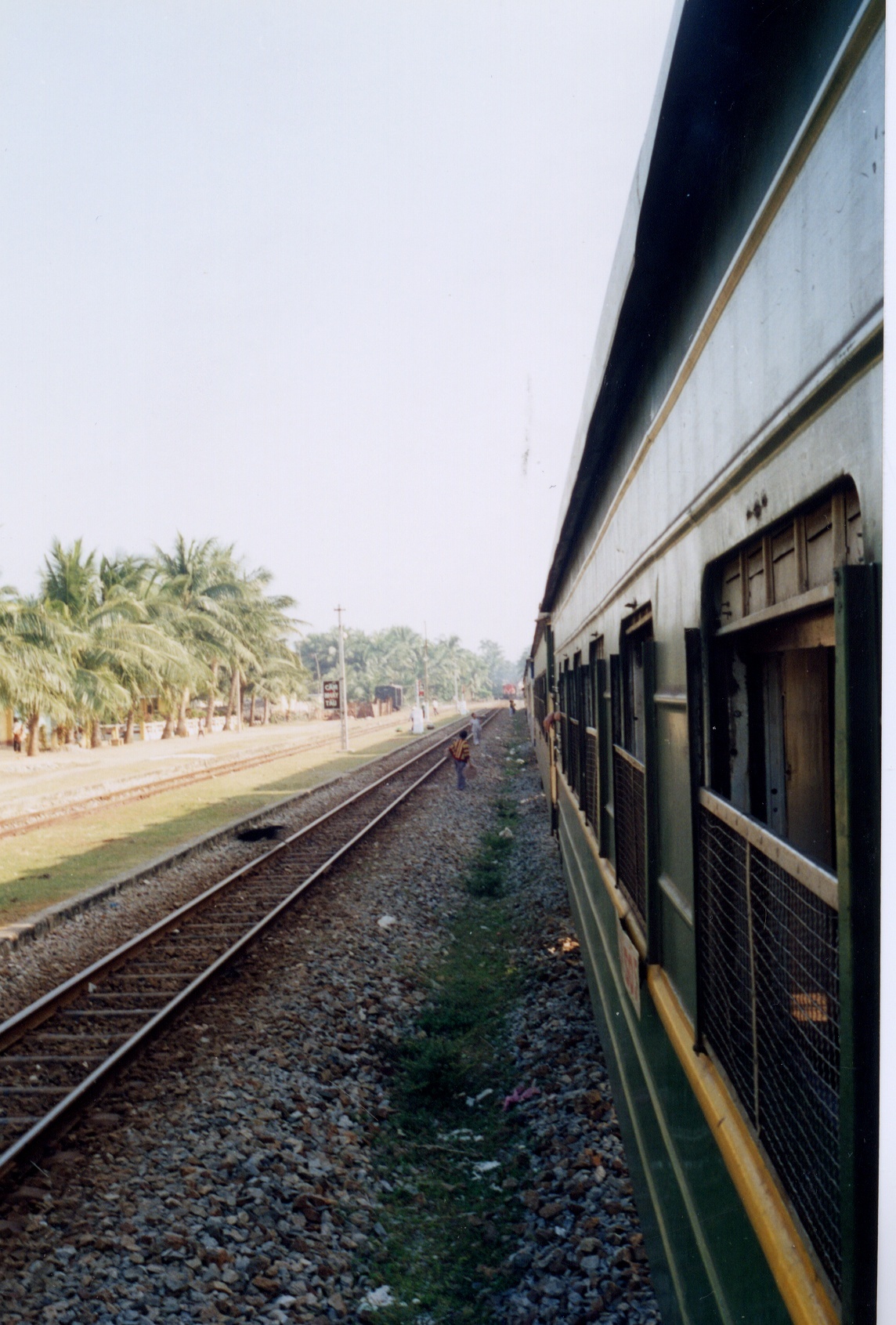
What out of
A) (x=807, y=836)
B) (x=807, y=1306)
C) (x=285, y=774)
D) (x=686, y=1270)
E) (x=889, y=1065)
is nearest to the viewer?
(x=889, y=1065)

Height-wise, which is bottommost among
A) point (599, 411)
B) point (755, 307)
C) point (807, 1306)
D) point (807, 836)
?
point (807, 1306)

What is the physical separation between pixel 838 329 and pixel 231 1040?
6.13m

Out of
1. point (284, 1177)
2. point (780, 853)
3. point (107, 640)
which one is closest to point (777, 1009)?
point (780, 853)

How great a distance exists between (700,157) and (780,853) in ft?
5.79

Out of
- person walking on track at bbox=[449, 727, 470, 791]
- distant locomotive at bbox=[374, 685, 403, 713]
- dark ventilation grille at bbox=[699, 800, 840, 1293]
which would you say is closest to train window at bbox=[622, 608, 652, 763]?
dark ventilation grille at bbox=[699, 800, 840, 1293]

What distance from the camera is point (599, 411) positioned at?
4035mm

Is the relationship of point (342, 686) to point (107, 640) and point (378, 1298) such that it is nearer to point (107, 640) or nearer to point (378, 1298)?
point (107, 640)

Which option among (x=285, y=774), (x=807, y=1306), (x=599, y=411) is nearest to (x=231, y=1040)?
(x=599, y=411)

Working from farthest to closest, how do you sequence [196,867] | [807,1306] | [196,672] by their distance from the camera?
[196,672], [196,867], [807,1306]

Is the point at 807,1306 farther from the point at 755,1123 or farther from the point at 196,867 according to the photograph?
the point at 196,867

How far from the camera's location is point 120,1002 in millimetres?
6895

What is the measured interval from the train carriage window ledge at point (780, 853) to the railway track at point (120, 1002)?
4108 millimetres

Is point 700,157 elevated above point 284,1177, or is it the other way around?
point 700,157

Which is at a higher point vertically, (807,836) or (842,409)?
(842,409)
